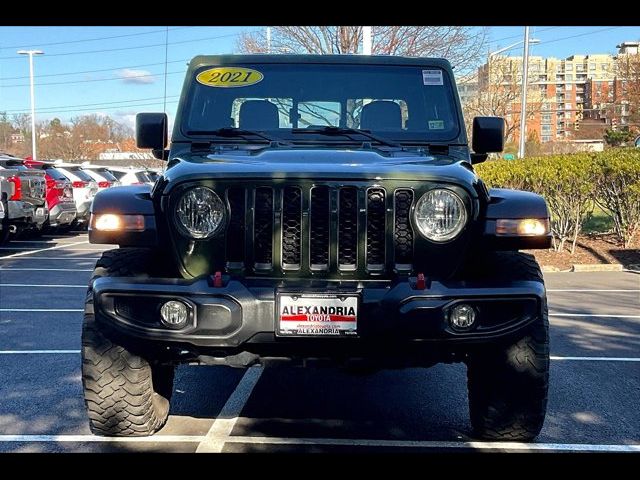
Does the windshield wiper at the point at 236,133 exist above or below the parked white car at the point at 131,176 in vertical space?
above

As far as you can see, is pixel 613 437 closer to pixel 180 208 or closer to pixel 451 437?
pixel 451 437

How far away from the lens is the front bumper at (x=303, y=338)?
3.54 m

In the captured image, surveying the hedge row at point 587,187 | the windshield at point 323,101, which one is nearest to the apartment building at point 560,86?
the hedge row at point 587,187

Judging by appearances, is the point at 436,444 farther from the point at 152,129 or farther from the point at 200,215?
the point at 152,129

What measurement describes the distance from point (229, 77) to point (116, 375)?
82.9 inches

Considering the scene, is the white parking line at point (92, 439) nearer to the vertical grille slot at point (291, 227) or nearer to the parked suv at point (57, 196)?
the vertical grille slot at point (291, 227)

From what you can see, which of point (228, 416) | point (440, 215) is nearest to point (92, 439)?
point (228, 416)

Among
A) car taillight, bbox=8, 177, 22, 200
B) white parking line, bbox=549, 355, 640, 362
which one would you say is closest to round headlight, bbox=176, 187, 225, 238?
white parking line, bbox=549, 355, 640, 362

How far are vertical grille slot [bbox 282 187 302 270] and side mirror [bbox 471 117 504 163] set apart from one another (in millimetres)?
1870

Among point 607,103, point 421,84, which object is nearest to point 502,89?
point 607,103

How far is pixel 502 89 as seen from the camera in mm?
35969

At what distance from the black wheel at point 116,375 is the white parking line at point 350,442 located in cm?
9

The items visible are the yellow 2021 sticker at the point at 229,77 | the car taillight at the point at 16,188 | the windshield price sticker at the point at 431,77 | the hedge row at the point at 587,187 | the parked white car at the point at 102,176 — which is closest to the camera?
the yellow 2021 sticker at the point at 229,77
